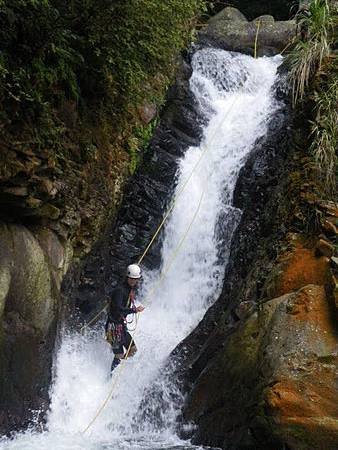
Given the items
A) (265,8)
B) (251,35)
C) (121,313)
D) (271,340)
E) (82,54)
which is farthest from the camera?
(265,8)

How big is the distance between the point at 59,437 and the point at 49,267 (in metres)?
1.99

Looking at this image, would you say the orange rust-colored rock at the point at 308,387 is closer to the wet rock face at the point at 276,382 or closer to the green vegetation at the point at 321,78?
the wet rock face at the point at 276,382

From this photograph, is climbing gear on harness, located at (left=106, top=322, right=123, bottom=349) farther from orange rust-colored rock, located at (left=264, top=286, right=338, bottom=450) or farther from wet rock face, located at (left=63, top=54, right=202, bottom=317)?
orange rust-colored rock, located at (left=264, top=286, right=338, bottom=450)

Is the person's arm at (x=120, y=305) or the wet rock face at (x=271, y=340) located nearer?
the wet rock face at (x=271, y=340)

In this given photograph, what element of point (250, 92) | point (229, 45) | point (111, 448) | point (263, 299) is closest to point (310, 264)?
point (263, 299)

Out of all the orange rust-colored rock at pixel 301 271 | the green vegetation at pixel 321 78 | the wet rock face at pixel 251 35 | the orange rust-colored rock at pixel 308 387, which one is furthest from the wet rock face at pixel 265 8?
the orange rust-colored rock at pixel 308 387

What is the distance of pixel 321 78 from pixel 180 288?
14.2 feet

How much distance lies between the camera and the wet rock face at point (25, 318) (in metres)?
5.77

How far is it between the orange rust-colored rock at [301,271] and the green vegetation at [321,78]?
1.46 m

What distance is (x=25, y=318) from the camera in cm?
607

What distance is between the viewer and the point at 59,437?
5.96 m

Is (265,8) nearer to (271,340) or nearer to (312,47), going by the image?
(312,47)

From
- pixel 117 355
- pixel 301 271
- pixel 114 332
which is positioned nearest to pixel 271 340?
pixel 301 271

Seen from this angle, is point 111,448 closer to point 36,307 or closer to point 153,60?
point 36,307
